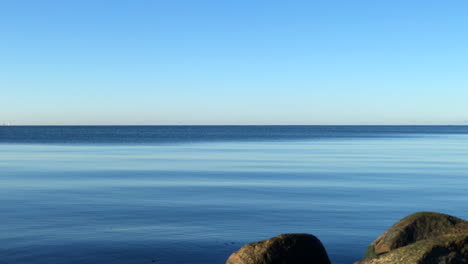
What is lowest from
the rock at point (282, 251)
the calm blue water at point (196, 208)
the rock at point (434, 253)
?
the calm blue water at point (196, 208)

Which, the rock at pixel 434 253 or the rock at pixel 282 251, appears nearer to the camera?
the rock at pixel 434 253

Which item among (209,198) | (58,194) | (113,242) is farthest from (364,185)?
(113,242)

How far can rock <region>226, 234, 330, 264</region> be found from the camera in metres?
10.2

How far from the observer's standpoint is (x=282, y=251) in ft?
33.6

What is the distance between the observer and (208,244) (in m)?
14.2

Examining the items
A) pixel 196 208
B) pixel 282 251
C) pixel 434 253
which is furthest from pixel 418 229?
pixel 196 208

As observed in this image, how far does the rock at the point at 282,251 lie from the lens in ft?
33.4

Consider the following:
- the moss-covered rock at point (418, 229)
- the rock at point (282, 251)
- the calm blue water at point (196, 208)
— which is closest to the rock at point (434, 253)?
the rock at point (282, 251)

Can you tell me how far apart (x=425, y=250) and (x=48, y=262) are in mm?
7971

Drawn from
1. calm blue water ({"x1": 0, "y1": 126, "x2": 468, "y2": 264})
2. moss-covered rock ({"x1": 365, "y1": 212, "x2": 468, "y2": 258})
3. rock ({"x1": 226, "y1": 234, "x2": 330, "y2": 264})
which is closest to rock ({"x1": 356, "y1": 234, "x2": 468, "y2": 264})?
rock ({"x1": 226, "y1": 234, "x2": 330, "y2": 264})

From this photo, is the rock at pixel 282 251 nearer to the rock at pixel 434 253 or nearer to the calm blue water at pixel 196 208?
the rock at pixel 434 253

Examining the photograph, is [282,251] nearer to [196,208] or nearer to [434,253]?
[434,253]

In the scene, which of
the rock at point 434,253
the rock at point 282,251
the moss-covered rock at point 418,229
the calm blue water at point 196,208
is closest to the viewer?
the rock at point 434,253

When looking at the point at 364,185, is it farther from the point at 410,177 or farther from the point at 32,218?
the point at 32,218
